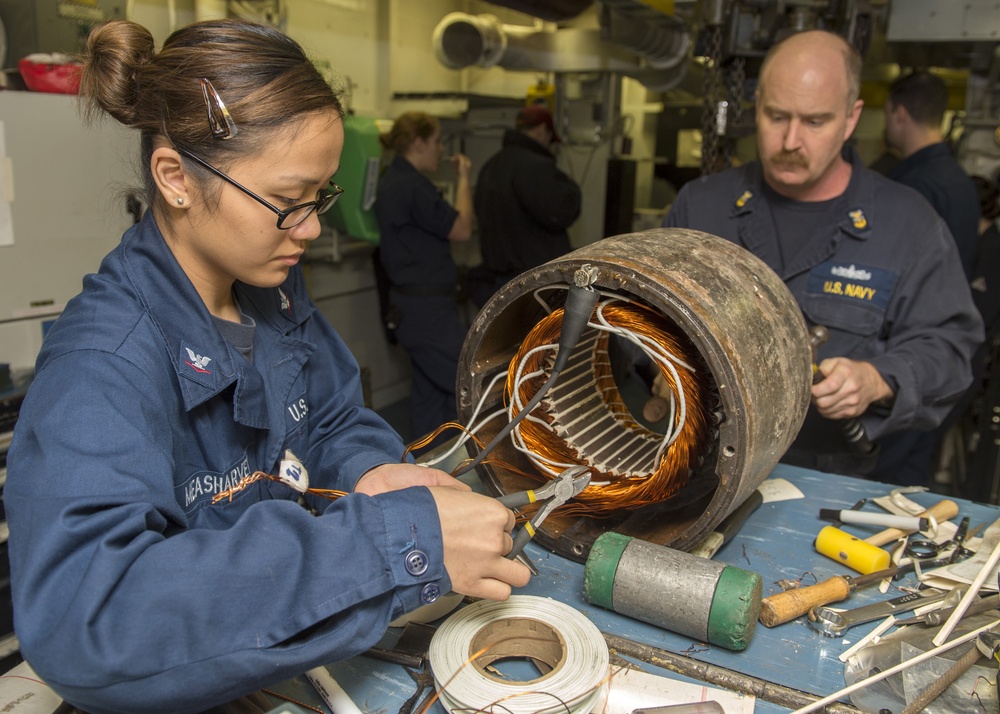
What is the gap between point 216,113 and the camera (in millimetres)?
979

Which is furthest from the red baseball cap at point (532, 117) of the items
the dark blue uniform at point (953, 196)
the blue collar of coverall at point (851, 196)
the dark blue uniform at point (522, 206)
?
the blue collar of coverall at point (851, 196)

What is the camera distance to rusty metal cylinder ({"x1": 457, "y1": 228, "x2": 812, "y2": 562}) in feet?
3.71

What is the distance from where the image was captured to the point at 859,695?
1.01m

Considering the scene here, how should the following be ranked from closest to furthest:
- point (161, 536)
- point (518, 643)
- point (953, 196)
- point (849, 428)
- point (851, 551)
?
1. point (161, 536)
2. point (518, 643)
3. point (851, 551)
4. point (849, 428)
5. point (953, 196)

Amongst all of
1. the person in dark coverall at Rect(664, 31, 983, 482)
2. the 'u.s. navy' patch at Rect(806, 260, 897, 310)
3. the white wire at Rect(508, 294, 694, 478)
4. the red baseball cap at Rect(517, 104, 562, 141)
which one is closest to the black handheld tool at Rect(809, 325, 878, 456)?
the person in dark coverall at Rect(664, 31, 983, 482)

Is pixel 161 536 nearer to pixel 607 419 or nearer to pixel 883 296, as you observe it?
pixel 607 419

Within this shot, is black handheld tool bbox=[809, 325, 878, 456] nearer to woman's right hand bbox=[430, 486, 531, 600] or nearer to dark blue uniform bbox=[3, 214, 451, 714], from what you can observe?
woman's right hand bbox=[430, 486, 531, 600]

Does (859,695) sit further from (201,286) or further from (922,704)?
(201,286)

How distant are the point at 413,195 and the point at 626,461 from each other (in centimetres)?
268

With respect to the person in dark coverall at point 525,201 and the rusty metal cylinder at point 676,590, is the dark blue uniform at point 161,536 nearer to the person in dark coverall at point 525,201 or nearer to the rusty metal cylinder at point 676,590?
the rusty metal cylinder at point 676,590

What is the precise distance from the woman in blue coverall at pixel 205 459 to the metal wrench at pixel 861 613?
50 cm

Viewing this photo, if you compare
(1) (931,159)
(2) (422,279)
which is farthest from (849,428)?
(2) (422,279)

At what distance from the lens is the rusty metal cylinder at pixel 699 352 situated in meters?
1.13

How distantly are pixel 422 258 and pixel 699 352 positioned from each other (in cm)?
298
